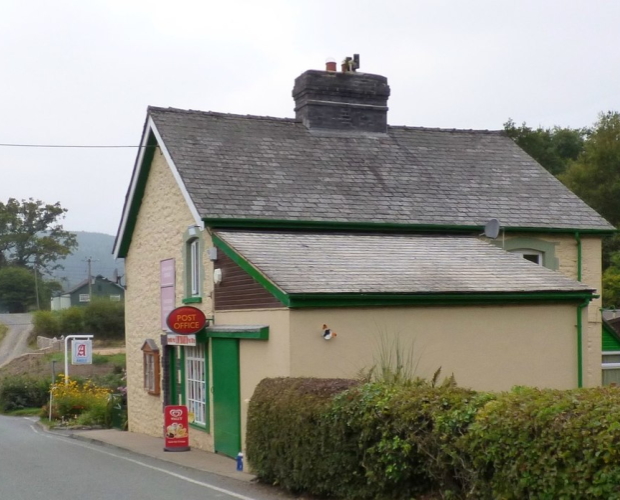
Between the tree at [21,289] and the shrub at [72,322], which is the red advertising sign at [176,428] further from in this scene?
the tree at [21,289]

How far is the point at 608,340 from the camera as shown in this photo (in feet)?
67.0

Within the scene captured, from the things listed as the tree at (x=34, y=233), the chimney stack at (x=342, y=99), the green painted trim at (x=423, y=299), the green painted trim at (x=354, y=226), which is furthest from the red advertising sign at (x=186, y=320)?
the tree at (x=34, y=233)

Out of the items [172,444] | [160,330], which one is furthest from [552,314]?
[160,330]

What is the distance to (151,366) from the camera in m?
20.6

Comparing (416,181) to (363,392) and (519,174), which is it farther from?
(363,392)

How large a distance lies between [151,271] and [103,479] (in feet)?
27.3

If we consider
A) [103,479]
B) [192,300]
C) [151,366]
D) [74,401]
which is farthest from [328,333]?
[74,401]

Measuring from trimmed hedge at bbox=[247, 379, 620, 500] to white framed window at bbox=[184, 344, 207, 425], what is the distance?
4.66 m

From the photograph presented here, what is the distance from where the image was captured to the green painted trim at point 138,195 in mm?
20266

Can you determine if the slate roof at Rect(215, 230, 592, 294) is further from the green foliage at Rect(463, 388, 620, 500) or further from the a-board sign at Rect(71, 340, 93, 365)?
the a-board sign at Rect(71, 340, 93, 365)

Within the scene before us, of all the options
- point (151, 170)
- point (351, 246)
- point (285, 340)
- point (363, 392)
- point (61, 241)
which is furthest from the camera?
point (61, 241)

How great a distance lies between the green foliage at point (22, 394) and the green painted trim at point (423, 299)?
2935 centimetres

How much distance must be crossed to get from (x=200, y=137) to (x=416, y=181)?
186 inches

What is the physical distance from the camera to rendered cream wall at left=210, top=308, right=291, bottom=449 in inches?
528
